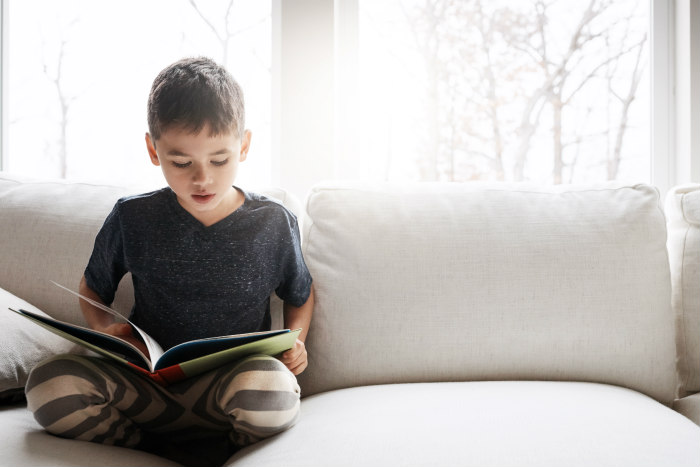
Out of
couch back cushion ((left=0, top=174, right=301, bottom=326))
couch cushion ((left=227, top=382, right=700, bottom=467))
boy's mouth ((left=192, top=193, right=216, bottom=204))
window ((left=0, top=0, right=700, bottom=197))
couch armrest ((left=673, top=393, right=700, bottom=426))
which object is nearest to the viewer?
couch cushion ((left=227, top=382, right=700, bottom=467))

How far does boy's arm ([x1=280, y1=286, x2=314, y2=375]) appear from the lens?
3.52 feet

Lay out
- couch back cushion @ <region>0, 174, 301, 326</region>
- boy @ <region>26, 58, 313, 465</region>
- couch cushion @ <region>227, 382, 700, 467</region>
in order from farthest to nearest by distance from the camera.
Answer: couch back cushion @ <region>0, 174, 301, 326</region>, boy @ <region>26, 58, 313, 465</region>, couch cushion @ <region>227, 382, 700, 467</region>

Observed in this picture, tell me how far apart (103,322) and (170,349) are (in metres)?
0.37

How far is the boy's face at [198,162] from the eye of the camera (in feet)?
3.25

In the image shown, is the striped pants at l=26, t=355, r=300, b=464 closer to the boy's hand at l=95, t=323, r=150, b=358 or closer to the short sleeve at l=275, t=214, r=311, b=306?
the boy's hand at l=95, t=323, r=150, b=358

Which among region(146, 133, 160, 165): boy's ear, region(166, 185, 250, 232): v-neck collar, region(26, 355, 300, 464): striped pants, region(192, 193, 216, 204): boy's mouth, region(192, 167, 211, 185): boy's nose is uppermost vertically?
region(146, 133, 160, 165): boy's ear

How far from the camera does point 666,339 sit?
120 cm

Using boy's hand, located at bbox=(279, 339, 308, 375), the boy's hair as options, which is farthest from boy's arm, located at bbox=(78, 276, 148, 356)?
the boy's hair

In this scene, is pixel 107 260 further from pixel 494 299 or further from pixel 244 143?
pixel 494 299

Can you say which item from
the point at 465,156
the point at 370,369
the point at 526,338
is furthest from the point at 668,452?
the point at 465,156

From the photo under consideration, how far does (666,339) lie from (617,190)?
342mm

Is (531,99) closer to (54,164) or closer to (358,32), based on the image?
(358,32)

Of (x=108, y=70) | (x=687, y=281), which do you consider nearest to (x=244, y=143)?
(x=687, y=281)

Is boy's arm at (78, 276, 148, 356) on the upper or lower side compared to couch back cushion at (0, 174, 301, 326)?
lower
